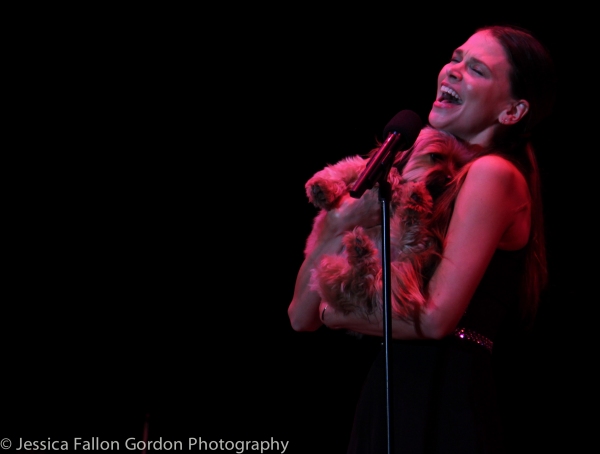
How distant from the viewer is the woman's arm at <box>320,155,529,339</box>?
4.77 feet

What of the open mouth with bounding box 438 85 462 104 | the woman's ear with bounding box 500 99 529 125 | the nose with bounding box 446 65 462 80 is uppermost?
the nose with bounding box 446 65 462 80

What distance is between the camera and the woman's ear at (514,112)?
→ 5.75ft

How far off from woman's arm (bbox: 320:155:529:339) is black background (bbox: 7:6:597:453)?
1.81 meters

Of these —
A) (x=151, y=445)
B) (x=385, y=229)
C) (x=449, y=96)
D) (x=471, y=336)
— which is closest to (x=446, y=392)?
(x=471, y=336)

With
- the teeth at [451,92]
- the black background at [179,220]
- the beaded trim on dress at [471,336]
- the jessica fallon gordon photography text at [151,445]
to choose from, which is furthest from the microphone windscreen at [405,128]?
the jessica fallon gordon photography text at [151,445]

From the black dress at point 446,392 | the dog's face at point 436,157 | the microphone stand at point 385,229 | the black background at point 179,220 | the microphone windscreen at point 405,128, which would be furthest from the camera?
the black background at point 179,220

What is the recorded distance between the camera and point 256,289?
356 cm

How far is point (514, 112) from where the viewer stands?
176 cm

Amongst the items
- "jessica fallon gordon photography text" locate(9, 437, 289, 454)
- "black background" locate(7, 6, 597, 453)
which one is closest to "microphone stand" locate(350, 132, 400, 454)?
"black background" locate(7, 6, 597, 453)

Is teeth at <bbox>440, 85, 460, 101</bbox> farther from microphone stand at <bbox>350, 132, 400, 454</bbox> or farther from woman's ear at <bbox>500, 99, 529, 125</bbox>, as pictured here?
microphone stand at <bbox>350, 132, 400, 454</bbox>

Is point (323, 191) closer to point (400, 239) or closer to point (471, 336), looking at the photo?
point (400, 239)

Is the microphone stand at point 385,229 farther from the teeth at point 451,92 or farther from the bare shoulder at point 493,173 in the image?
the teeth at point 451,92

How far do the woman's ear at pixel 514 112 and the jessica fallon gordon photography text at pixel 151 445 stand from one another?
7.31 feet

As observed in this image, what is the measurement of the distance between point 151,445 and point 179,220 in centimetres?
120
